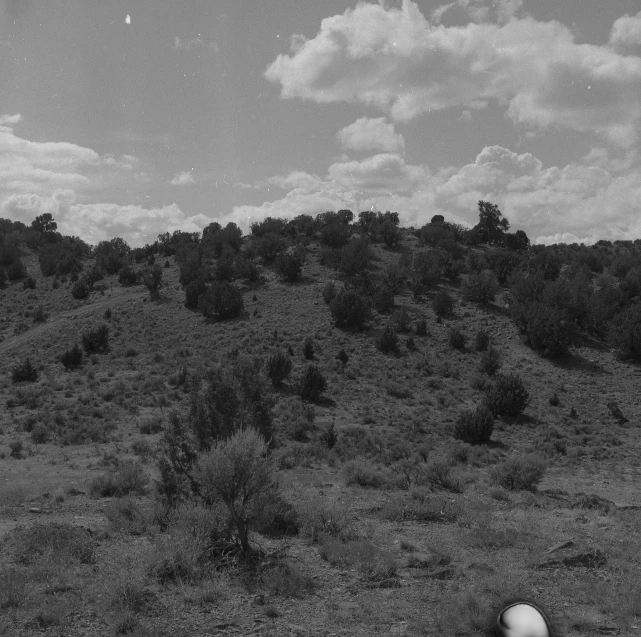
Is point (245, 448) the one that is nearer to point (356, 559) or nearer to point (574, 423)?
point (356, 559)

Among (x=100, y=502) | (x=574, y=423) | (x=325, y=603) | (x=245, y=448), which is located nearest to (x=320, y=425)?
(x=574, y=423)

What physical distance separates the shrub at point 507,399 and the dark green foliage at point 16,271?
49025 mm

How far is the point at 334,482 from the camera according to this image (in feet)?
63.3

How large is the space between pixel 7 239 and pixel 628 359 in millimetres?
66963

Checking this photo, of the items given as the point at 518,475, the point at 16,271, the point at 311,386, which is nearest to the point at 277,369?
Result: the point at 311,386

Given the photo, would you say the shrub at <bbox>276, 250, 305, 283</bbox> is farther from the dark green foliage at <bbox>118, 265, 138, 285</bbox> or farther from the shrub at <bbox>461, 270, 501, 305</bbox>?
the dark green foliage at <bbox>118, 265, 138, 285</bbox>

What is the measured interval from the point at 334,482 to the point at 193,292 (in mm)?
34207

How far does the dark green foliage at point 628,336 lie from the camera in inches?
1489

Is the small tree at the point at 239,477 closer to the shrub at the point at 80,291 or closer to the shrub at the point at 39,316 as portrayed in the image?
the shrub at the point at 39,316

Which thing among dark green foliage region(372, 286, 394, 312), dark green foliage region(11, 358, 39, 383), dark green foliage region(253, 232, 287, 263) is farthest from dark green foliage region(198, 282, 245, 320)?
dark green foliage region(11, 358, 39, 383)

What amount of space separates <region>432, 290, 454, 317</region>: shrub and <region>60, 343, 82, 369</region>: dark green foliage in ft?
79.6

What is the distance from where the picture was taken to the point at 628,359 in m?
38.0

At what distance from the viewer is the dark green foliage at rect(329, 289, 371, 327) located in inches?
1727

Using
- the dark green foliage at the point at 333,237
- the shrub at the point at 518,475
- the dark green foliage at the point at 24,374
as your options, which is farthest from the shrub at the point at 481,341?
the dark green foliage at the point at 24,374
